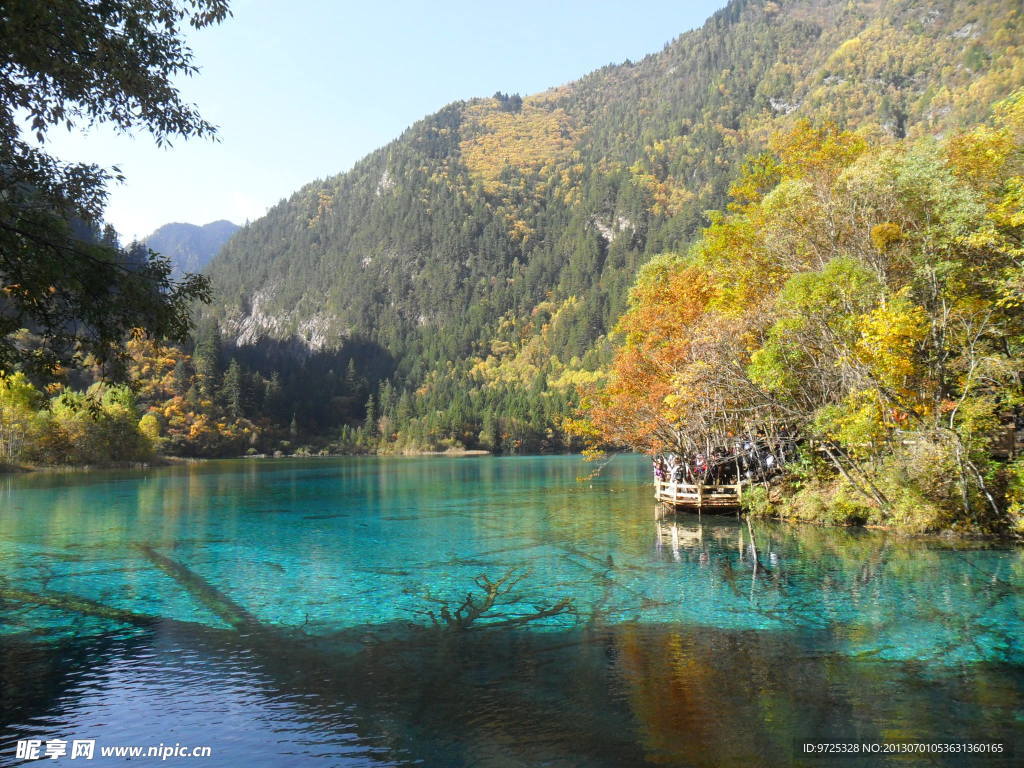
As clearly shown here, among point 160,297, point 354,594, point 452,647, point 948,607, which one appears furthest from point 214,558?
point 948,607

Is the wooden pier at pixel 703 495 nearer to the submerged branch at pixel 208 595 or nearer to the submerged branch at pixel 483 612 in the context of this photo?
the submerged branch at pixel 483 612

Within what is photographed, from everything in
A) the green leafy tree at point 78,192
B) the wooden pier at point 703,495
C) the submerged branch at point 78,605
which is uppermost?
the green leafy tree at point 78,192

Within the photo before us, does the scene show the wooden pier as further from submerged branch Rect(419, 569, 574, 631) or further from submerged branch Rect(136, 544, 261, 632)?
submerged branch Rect(136, 544, 261, 632)

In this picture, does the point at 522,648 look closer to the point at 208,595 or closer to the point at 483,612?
the point at 483,612

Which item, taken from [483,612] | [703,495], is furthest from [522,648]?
[703,495]

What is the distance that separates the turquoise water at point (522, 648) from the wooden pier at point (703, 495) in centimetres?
540

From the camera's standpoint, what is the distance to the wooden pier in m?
31.7

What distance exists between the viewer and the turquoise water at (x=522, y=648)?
8.53 metres

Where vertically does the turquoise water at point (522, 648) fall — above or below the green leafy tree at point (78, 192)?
below

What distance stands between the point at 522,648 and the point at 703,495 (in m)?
22.1

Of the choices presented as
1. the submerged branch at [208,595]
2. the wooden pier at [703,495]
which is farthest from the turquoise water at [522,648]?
the wooden pier at [703,495]

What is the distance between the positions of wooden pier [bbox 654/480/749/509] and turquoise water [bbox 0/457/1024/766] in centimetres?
540

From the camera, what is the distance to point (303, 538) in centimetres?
2839

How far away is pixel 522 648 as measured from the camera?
40.3ft
